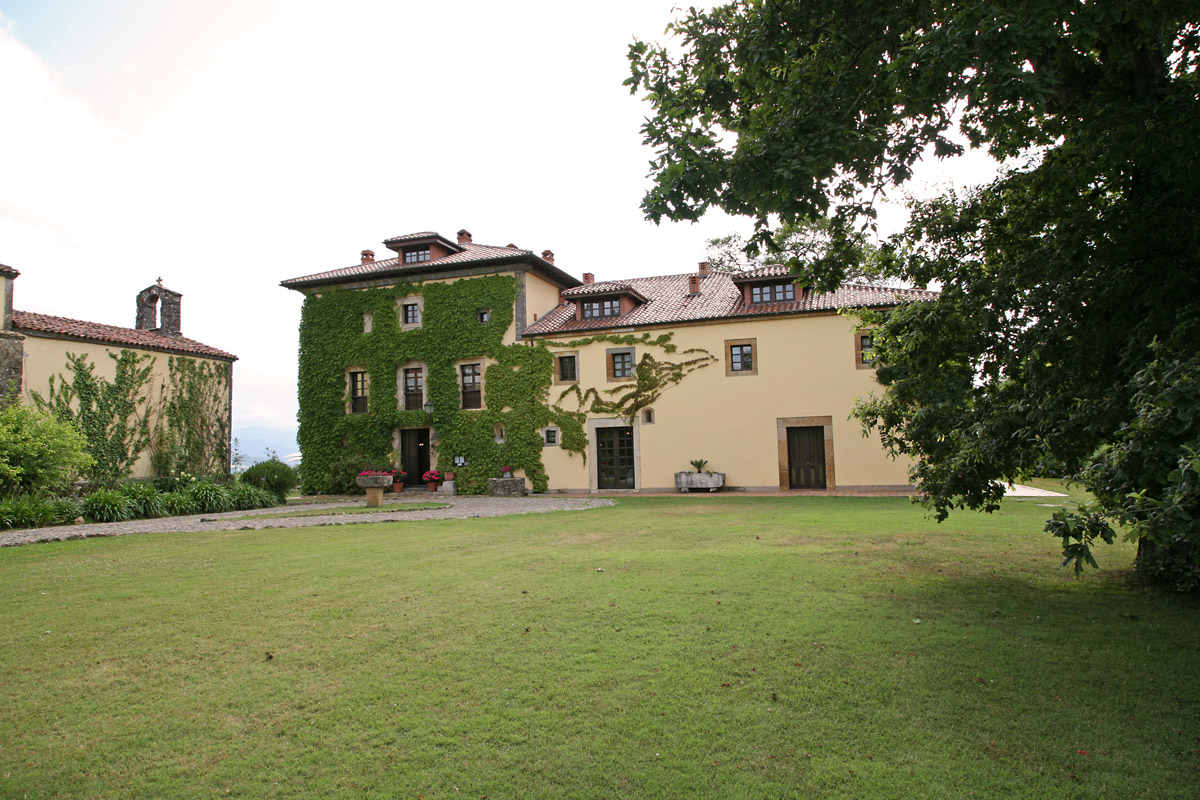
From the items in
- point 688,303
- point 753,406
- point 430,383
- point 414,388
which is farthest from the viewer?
point 414,388

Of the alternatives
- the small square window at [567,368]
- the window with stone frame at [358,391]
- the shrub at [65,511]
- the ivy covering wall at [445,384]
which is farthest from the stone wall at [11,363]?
the small square window at [567,368]

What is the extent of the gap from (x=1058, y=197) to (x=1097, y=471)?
3009 millimetres

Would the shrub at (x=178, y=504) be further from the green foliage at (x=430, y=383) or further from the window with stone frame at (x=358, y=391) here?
the window with stone frame at (x=358, y=391)

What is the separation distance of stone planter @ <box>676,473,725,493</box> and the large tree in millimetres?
14805

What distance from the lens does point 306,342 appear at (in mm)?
26922

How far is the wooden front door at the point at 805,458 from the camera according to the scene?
69.6ft

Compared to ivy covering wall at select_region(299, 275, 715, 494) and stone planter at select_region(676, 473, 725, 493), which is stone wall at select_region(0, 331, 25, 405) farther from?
stone planter at select_region(676, 473, 725, 493)

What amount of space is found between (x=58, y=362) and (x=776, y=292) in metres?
21.7

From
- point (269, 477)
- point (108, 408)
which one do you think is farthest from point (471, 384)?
point (108, 408)

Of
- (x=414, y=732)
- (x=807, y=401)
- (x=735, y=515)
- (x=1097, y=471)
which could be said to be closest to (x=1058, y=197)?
(x=1097, y=471)

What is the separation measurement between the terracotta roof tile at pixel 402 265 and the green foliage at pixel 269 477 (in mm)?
8966

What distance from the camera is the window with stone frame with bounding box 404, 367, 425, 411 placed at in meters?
25.7

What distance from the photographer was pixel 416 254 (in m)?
26.9

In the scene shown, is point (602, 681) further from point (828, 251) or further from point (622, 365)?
point (622, 365)
